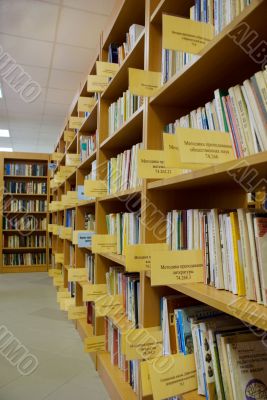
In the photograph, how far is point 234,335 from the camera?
2.99ft

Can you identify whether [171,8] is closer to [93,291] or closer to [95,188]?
[95,188]

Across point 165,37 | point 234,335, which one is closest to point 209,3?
point 165,37

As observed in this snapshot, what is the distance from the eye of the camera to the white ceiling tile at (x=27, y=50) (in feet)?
10.6

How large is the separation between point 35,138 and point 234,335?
711 centimetres

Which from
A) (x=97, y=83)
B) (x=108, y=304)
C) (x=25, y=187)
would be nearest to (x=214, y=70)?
(x=97, y=83)

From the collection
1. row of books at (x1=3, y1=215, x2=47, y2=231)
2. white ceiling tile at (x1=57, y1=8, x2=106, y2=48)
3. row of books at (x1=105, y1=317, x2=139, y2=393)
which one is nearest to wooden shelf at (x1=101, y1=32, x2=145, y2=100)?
Result: white ceiling tile at (x1=57, y1=8, x2=106, y2=48)

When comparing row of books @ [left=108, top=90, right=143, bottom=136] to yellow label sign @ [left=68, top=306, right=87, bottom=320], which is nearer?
row of books @ [left=108, top=90, right=143, bottom=136]

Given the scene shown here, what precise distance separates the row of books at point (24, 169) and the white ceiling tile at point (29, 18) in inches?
124

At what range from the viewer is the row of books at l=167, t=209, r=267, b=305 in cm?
82

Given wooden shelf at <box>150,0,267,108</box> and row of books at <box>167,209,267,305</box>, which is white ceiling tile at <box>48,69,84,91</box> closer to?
wooden shelf at <box>150,0,267,108</box>

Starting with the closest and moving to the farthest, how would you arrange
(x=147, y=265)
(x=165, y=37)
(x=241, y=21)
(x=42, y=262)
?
(x=241, y=21) < (x=165, y=37) < (x=147, y=265) < (x=42, y=262)

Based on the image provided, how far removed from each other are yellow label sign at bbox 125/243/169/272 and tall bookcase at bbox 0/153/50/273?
4978mm

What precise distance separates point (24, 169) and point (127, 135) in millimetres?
4584

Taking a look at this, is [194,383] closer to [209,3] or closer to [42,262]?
[209,3]
